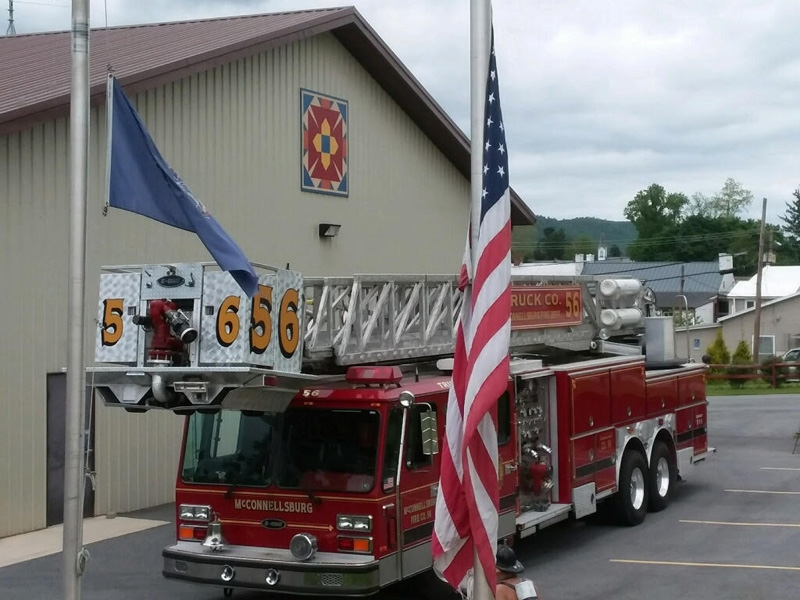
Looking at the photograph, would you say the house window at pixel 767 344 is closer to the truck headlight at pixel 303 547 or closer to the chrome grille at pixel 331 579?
the truck headlight at pixel 303 547

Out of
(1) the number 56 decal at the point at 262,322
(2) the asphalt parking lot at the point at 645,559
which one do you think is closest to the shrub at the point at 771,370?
(2) the asphalt parking lot at the point at 645,559

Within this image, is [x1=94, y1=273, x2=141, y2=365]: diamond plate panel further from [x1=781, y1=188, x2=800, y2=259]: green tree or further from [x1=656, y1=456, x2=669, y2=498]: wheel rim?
[x1=781, y1=188, x2=800, y2=259]: green tree

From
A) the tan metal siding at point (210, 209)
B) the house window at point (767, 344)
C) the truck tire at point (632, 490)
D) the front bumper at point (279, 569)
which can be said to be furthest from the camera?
the house window at point (767, 344)

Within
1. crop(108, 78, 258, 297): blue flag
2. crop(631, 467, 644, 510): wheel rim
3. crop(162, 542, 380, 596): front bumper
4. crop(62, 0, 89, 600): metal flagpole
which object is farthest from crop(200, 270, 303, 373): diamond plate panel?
crop(631, 467, 644, 510): wheel rim

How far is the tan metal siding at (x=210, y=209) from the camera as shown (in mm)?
14641

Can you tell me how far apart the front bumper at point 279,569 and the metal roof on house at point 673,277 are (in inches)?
2975

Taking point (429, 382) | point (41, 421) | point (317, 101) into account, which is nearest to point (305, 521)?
point (429, 382)

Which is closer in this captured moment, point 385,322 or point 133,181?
point 133,181

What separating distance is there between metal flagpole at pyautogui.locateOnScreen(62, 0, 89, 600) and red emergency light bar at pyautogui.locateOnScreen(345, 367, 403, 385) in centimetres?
267

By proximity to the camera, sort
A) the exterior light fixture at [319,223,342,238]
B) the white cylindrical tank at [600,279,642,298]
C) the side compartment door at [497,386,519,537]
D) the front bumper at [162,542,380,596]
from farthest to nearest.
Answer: the exterior light fixture at [319,223,342,238], the white cylindrical tank at [600,279,642,298], the side compartment door at [497,386,519,537], the front bumper at [162,542,380,596]

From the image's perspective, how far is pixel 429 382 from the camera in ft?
34.0

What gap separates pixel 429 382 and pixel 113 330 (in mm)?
2927

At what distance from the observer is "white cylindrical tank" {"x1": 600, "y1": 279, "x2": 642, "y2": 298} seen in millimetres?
15562

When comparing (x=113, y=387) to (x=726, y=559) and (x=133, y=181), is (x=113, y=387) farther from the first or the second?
(x=726, y=559)
